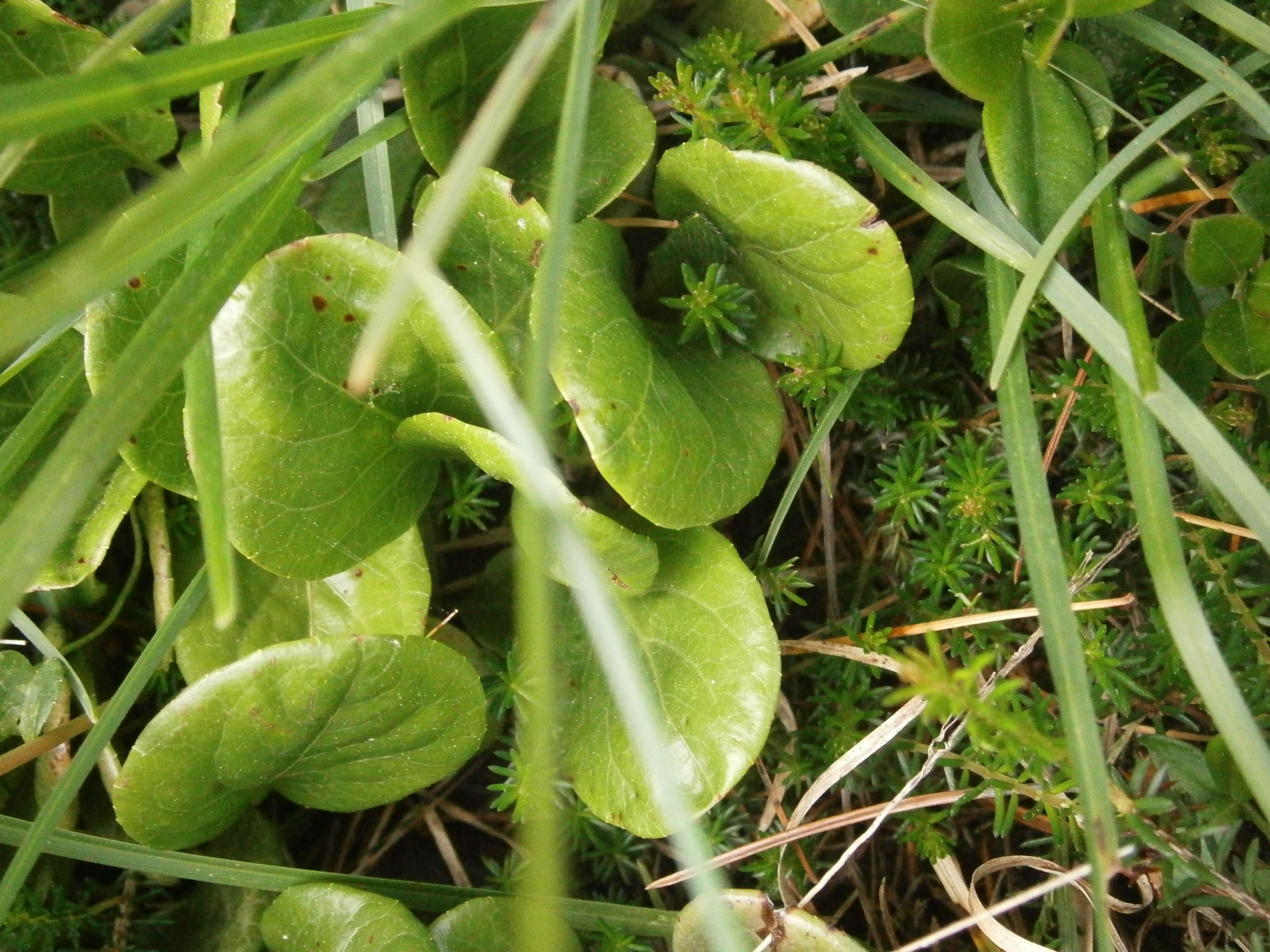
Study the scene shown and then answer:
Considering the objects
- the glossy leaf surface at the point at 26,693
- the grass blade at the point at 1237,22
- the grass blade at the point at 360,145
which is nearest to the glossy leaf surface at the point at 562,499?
the grass blade at the point at 360,145

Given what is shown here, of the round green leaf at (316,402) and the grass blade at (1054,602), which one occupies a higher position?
the round green leaf at (316,402)

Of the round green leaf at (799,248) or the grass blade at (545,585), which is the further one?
the round green leaf at (799,248)

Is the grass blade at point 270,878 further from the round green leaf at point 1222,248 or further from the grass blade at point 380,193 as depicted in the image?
the round green leaf at point 1222,248

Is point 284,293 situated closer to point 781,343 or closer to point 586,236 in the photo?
point 586,236

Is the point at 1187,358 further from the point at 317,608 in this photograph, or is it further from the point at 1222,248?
the point at 317,608

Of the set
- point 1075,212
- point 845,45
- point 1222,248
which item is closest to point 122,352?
point 845,45

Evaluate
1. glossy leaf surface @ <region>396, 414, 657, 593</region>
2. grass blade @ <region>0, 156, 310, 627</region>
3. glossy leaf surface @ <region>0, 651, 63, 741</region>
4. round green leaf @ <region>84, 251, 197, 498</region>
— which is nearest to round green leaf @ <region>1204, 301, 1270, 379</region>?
glossy leaf surface @ <region>396, 414, 657, 593</region>
